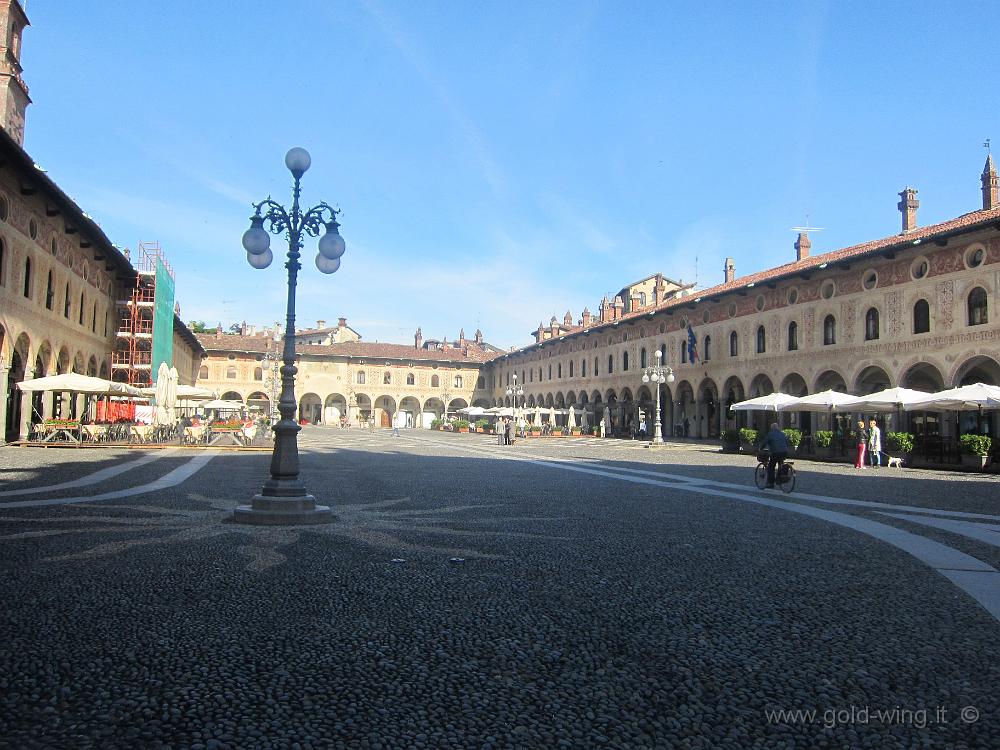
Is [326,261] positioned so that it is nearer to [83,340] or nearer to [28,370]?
[28,370]

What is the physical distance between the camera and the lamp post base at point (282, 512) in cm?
830

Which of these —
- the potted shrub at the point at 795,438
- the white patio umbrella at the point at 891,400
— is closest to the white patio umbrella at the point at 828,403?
the white patio umbrella at the point at 891,400

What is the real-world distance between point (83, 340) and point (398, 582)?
1265 inches

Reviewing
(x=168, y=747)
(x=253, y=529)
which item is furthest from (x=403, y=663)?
(x=253, y=529)

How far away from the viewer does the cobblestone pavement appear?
3021 mm

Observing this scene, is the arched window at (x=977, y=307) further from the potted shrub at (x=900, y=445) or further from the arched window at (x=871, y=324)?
the potted shrub at (x=900, y=445)

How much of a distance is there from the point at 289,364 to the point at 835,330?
96.0 feet

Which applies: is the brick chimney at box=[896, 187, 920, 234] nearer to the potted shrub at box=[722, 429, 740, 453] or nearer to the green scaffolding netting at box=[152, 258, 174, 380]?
the potted shrub at box=[722, 429, 740, 453]

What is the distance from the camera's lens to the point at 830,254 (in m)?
35.4

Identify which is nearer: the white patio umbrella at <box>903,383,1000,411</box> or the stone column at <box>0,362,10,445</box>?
the white patio umbrella at <box>903,383,1000,411</box>

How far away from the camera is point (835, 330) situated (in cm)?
3275

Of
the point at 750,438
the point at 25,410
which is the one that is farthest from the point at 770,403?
the point at 25,410

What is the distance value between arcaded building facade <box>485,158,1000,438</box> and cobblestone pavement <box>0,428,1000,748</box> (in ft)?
68.3

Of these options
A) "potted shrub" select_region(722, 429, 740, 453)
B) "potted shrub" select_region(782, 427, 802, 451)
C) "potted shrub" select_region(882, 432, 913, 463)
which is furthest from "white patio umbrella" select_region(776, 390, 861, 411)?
"potted shrub" select_region(722, 429, 740, 453)
